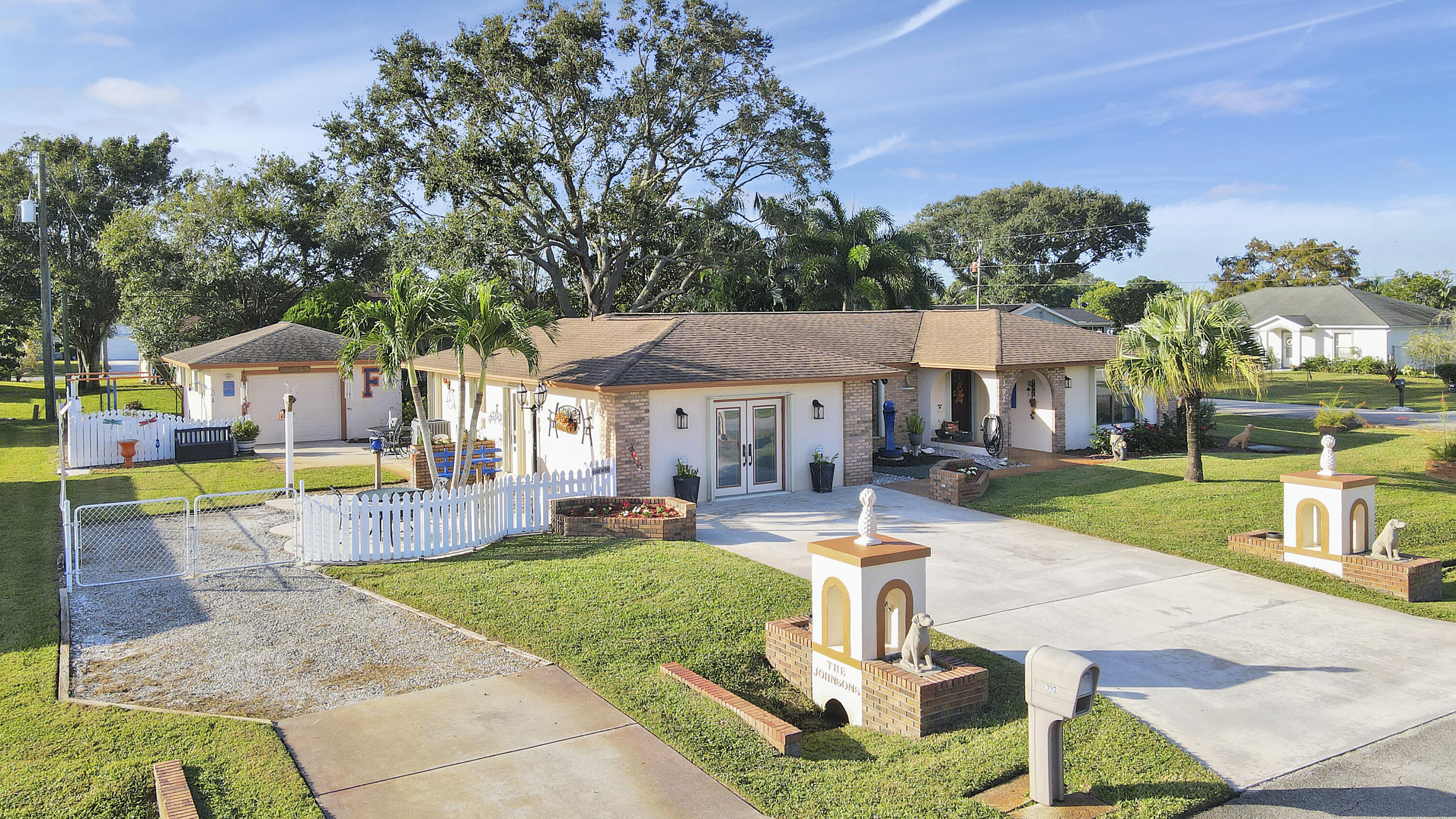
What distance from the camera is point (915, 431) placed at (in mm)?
22875

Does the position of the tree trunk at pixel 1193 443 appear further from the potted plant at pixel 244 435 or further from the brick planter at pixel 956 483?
the potted plant at pixel 244 435

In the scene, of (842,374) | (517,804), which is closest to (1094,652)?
(517,804)

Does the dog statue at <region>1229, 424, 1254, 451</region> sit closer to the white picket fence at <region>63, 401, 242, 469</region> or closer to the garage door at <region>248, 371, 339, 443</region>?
the garage door at <region>248, 371, 339, 443</region>

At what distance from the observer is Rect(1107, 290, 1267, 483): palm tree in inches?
646

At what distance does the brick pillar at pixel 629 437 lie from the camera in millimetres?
16531

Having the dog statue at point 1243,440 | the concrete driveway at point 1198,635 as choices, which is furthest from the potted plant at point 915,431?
the concrete driveway at point 1198,635

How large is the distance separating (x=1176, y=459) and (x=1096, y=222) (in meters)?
61.8

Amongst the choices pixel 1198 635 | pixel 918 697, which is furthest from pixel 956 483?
pixel 918 697

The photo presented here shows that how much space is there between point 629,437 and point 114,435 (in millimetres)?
14835

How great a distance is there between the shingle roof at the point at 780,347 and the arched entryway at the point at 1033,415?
78 cm

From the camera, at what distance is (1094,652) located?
911 cm

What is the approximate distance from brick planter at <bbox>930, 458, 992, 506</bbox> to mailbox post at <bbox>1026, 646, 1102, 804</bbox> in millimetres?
10848

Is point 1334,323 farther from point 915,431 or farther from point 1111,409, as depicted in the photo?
point 915,431

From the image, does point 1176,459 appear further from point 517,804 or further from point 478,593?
point 517,804
